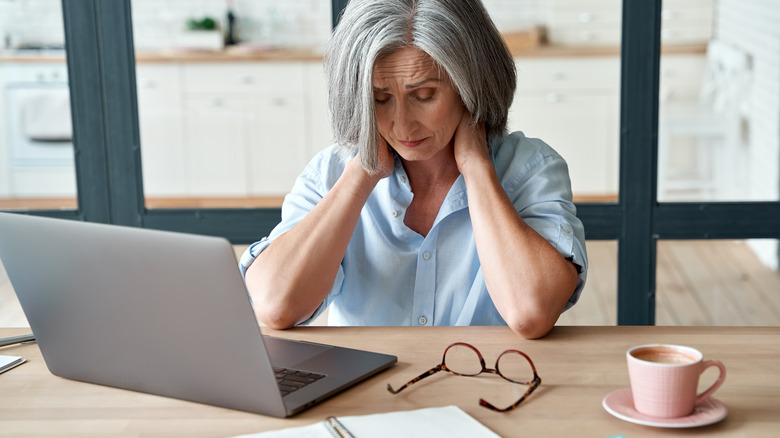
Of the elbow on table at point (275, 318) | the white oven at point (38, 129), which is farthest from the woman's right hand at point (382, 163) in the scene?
the white oven at point (38, 129)

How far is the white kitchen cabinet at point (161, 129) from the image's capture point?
244cm

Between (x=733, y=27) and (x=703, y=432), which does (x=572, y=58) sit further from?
(x=703, y=432)

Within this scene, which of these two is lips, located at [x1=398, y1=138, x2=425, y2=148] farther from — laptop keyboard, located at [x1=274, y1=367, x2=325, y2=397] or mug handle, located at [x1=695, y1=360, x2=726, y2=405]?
mug handle, located at [x1=695, y1=360, x2=726, y2=405]

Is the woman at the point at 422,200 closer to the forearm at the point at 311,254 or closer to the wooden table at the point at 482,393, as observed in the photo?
the forearm at the point at 311,254

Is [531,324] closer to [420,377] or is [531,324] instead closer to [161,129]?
[420,377]

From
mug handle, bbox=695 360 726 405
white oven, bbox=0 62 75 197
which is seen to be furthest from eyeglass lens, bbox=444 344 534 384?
white oven, bbox=0 62 75 197

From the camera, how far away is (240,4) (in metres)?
2.42

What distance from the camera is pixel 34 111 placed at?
2443 millimetres

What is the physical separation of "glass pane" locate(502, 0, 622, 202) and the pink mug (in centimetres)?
150

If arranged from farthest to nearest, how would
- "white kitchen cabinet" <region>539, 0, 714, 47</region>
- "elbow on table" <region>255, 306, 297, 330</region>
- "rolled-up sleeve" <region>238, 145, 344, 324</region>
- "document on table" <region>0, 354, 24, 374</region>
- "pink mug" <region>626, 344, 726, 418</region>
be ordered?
"white kitchen cabinet" <region>539, 0, 714, 47</region>, "rolled-up sleeve" <region>238, 145, 344, 324</region>, "elbow on table" <region>255, 306, 297, 330</region>, "document on table" <region>0, 354, 24, 374</region>, "pink mug" <region>626, 344, 726, 418</region>

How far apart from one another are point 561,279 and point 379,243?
382 mm

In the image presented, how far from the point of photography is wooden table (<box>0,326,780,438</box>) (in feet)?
3.05

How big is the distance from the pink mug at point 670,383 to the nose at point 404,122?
24.7 inches

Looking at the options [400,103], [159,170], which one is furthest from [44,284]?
[159,170]
